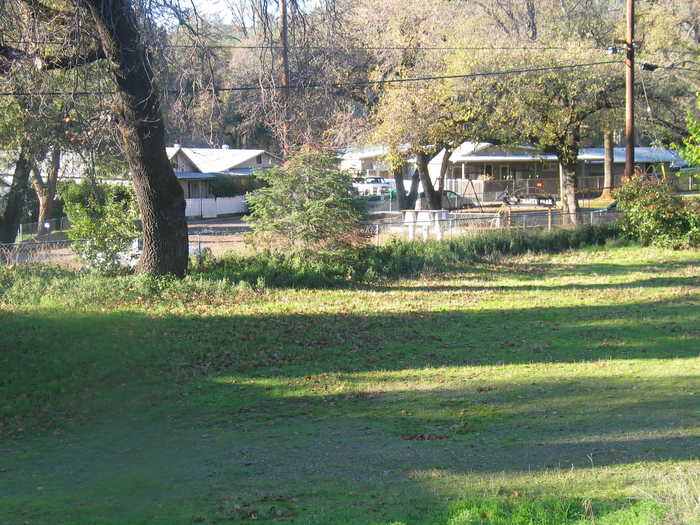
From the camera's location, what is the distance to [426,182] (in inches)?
1608

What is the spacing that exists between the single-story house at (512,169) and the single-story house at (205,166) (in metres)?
15.6

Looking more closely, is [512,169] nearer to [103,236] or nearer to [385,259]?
[385,259]

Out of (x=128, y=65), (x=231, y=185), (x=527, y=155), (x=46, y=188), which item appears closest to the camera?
(x=128, y=65)

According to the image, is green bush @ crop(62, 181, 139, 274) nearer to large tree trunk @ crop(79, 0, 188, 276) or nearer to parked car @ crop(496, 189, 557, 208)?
large tree trunk @ crop(79, 0, 188, 276)

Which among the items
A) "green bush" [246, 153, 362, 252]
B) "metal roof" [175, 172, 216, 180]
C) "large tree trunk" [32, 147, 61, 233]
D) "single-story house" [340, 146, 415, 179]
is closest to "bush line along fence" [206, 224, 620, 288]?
"green bush" [246, 153, 362, 252]

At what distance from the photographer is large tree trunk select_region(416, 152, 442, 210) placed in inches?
1531

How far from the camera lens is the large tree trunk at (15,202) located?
30719 mm

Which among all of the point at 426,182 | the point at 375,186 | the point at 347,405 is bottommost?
the point at 347,405

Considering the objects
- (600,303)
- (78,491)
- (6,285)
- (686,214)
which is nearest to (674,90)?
(686,214)

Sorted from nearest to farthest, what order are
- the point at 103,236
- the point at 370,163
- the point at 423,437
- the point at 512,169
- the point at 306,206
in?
the point at 423,437 → the point at 103,236 → the point at 306,206 → the point at 512,169 → the point at 370,163

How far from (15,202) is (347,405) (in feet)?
83.3

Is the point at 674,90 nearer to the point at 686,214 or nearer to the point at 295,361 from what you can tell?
the point at 686,214

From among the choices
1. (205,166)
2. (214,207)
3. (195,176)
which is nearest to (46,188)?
(195,176)

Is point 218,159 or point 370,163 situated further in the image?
point 370,163
